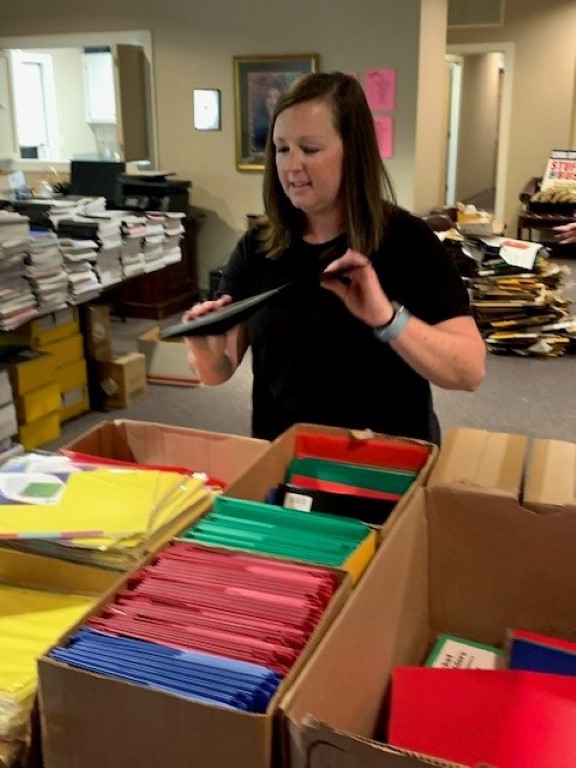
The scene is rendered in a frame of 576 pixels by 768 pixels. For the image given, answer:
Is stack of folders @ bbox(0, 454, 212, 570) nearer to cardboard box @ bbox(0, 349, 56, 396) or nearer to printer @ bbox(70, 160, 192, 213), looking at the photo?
cardboard box @ bbox(0, 349, 56, 396)

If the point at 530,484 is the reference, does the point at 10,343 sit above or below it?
below

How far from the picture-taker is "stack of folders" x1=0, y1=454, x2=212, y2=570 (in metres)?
1.07

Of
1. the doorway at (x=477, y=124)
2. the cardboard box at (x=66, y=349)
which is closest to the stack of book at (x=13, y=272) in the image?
the cardboard box at (x=66, y=349)

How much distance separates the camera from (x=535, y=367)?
5.25 meters

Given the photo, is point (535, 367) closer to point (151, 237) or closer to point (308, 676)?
point (151, 237)

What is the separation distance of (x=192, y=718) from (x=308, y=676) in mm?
110

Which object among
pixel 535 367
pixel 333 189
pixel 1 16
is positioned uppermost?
pixel 1 16

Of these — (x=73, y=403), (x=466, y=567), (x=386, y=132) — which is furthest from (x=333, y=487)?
(x=386, y=132)

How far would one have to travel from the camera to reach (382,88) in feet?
19.0

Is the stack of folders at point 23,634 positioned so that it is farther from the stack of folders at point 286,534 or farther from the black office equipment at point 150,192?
the black office equipment at point 150,192

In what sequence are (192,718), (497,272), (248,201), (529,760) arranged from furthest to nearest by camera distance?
(248,201) → (497,272) → (529,760) → (192,718)

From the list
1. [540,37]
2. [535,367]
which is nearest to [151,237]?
[535,367]

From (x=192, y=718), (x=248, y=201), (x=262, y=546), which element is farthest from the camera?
(x=248, y=201)

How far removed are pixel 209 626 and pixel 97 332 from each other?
3667mm
